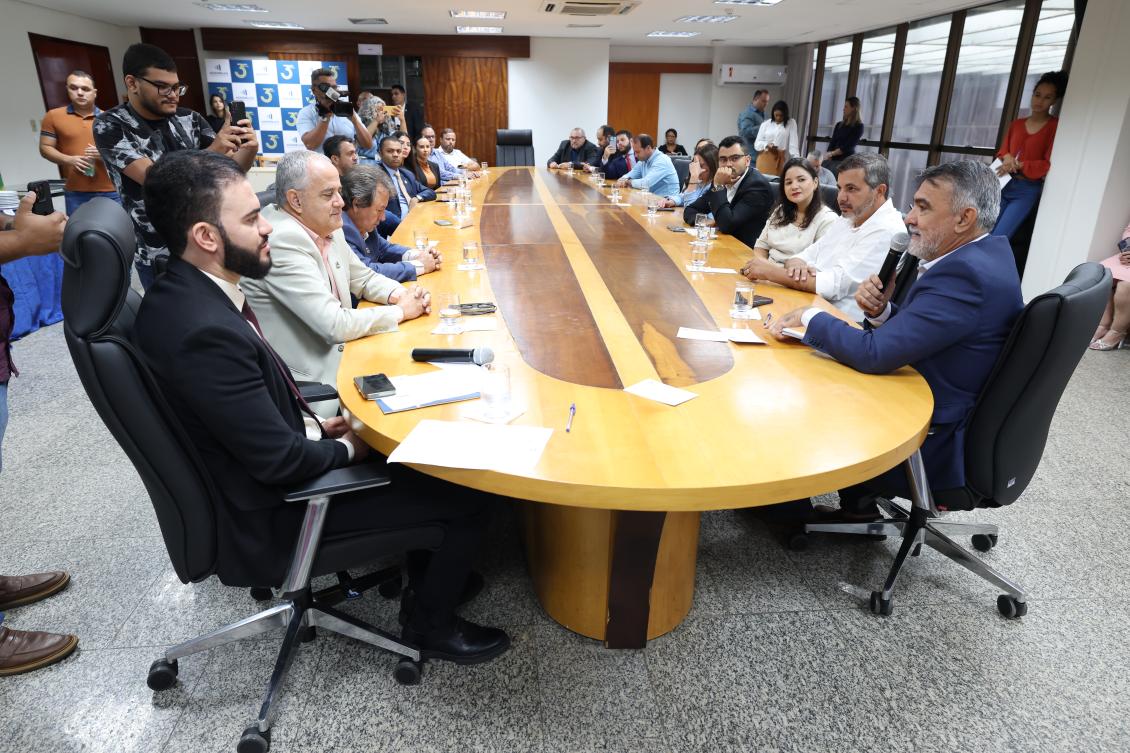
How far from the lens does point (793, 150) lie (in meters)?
11.2

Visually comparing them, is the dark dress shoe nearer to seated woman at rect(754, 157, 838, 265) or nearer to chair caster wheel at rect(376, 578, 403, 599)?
chair caster wheel at rect(376, 578, 403, 599)

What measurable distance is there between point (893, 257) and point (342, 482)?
178cm

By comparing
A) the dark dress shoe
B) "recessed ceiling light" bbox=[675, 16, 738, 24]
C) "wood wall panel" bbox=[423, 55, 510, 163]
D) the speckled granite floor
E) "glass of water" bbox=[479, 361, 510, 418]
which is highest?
"recessed ceiling light" bbox=[675, 16, 738, 24]

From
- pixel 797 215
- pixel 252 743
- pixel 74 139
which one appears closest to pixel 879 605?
pixel 252 743

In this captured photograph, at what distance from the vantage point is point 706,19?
8.84m

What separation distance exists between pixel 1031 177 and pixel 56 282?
7.16 meters

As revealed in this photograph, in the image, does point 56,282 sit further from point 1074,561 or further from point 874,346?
point 1074,561

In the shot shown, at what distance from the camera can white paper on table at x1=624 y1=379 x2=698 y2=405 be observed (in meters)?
1.56

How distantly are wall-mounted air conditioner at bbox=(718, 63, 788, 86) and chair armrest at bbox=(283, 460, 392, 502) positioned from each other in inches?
497

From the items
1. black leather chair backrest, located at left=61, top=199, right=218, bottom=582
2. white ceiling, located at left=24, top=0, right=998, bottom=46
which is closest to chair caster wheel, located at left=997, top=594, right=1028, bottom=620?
black leather chair backrest, located at left=61, top=199, right=218, bottom=582

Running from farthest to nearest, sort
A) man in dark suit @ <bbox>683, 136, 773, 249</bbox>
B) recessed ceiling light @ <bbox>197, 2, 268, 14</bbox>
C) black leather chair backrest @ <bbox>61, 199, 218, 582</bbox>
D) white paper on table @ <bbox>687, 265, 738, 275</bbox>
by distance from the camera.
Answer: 1. recessed ceiling light @ <bbox>197, 2, 268, 14</bbox>
2. man in dark suit @ <bbox>683, 136, 773, 249</bbox>
3. white paper on table @ <bbox>687, 265, 738, 275</bbox>
4. black leather chair backrest @ <bbox>61, 199, 218, 582</bbox>

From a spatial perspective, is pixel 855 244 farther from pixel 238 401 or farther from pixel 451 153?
pixel 451 153

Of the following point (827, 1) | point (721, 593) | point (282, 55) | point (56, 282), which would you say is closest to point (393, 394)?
point (721, 593)

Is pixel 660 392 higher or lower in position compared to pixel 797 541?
higher
